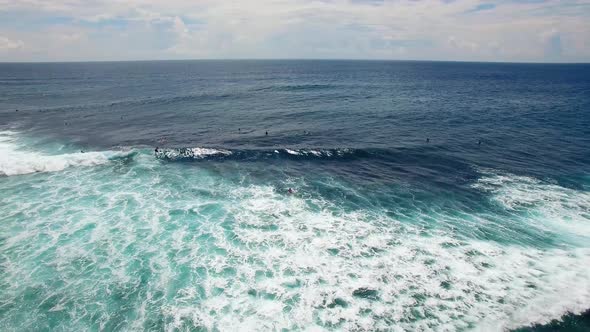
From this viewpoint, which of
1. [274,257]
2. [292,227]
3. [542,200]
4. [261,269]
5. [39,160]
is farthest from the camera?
[39,160]

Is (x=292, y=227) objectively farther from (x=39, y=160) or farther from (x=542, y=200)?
(x=39, y=160)

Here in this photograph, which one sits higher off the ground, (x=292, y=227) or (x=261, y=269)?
(x=292, y=227)

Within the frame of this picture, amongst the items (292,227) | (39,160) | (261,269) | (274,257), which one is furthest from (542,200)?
(39,160)

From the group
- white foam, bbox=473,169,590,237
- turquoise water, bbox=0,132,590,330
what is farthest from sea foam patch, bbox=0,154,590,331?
white foam, bbox=473,169,590,237

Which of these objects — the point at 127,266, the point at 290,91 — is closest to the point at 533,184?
the point at 127,266

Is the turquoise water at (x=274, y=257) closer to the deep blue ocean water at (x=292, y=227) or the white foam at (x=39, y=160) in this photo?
the deep blue ocean water at (x=292, y=227)

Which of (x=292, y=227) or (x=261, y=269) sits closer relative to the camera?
(x=261, y=269)

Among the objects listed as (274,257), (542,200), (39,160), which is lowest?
(274,257)
